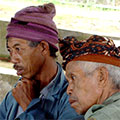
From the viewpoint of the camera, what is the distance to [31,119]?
292 centimetres

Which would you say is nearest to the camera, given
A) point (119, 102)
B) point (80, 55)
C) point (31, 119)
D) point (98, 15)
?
point (119, 102)

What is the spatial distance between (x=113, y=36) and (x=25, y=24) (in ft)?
9.30

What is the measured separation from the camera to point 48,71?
311 cm

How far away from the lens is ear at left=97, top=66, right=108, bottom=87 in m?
2.24

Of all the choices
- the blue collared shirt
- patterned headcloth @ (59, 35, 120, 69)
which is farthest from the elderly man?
the blue collared shirt

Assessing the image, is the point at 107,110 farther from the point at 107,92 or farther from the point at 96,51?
the point at 96,51

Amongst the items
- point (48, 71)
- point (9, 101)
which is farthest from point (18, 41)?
point (9, 101)

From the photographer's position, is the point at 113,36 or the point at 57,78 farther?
the point at 113,36

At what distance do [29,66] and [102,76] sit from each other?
3.26ft

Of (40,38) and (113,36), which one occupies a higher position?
(40,38)

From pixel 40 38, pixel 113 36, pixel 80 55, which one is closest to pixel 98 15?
pixel 113 36

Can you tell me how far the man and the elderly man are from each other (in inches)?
25.5

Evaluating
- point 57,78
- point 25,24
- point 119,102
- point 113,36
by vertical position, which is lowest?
point 113,36

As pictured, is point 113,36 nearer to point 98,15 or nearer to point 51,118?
point 98,15
